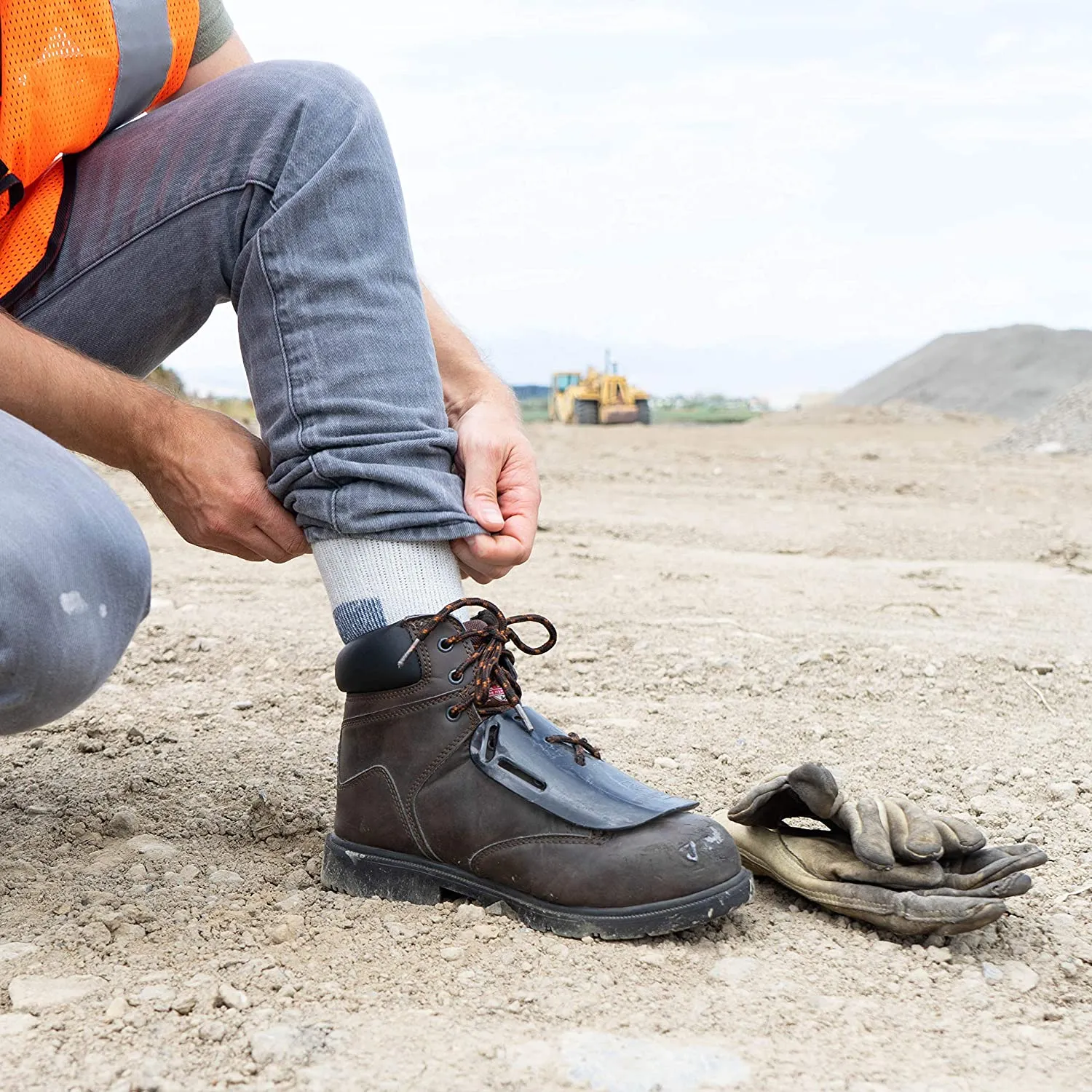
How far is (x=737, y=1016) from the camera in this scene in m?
1.04

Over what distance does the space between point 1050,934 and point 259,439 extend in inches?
40.4

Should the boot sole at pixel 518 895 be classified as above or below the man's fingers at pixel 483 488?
below

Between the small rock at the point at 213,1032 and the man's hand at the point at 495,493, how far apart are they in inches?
21.7

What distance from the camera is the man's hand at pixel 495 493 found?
133cm

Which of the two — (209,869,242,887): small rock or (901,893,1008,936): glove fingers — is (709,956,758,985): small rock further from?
(209,869,242,887): small rock

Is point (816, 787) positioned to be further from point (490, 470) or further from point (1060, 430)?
point (1060, 430)

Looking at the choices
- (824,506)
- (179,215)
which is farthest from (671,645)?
(824,506)

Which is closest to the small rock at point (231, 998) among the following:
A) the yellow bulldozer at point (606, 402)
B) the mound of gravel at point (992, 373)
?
the yellow bulldozer at point (606, 402)

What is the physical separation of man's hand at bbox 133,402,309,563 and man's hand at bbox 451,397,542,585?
0.20 metres

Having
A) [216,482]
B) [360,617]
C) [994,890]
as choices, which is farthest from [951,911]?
[216,482]

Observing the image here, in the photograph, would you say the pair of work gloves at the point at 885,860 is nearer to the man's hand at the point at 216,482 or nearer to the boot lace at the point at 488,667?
the boot lace at the point at 488,667

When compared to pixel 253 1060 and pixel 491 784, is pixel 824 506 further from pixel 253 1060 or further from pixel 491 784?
pixel 253 1060

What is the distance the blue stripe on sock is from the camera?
1.30 meters

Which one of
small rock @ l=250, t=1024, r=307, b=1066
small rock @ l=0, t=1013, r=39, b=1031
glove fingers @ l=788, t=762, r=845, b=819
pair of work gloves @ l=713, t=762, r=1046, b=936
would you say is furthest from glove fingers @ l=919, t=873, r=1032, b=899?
small rock @ l=0, t=1013, r=39, b=1031
